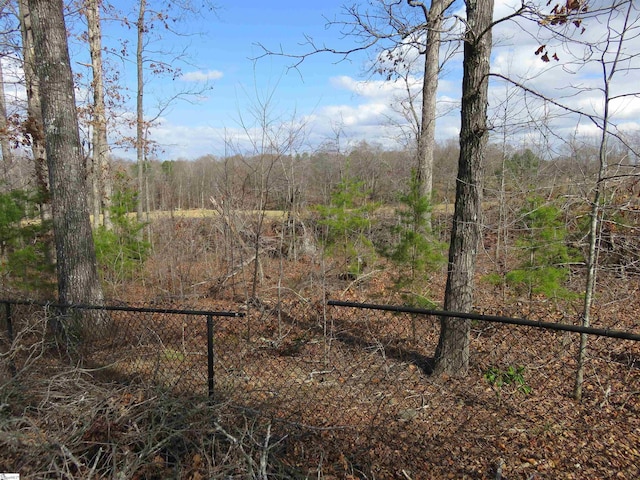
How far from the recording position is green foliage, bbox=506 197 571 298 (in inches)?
215

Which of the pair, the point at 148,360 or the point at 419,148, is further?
the point at 419,148

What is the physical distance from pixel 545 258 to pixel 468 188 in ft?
7.68

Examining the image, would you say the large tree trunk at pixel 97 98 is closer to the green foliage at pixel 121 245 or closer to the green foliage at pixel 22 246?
the green foliage at pixel 121 245

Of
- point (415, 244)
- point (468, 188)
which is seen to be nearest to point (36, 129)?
point (415, 244)

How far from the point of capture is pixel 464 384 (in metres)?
4.46

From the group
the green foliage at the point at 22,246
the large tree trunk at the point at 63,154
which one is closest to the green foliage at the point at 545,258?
the large tree trunk at the point at 63,154

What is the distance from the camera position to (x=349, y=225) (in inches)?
288

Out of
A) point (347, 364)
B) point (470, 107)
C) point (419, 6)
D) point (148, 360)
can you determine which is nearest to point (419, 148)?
point (419, 6)

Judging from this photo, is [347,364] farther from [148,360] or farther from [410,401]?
[148,360]

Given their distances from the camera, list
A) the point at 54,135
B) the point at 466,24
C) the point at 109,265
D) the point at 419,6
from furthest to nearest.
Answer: the point at 109,265
the point at 419,6
the point at 54,135
the point at 466,24

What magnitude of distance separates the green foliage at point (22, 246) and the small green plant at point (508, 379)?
24.6 feet

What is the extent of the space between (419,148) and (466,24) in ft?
18.2

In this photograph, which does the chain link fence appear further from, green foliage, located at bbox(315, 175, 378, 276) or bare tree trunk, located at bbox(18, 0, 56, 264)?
bare tree trunk, located at bbox(18, 0, 56, 264)

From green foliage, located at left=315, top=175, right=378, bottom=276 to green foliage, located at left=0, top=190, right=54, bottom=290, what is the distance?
202 inches
